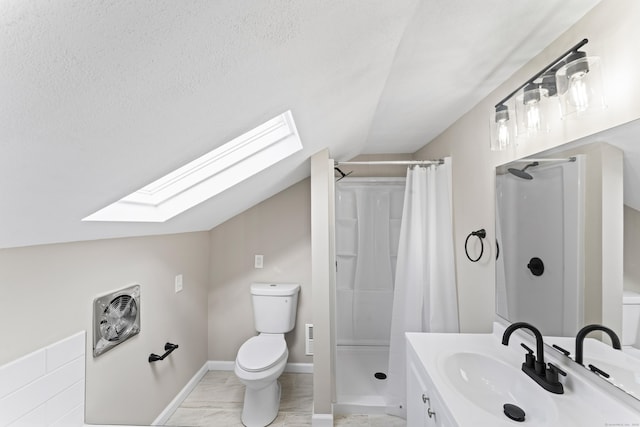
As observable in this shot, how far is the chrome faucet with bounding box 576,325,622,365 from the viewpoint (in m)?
0.89

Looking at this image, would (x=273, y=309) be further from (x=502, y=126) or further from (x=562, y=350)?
(x=502, y=126)

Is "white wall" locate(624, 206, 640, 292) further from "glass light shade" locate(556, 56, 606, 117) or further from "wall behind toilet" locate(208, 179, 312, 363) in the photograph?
"wall behind toilet" locate(208, 179, 312, 363)

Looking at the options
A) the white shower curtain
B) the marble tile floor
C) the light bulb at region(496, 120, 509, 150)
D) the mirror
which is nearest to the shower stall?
the mirror

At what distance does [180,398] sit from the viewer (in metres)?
2.15

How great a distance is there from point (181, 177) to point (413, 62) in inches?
55.0

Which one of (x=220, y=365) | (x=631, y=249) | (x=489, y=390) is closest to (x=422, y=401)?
(x=489, y=390)

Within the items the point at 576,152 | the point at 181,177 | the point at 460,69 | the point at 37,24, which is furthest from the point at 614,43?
the point at 181,177

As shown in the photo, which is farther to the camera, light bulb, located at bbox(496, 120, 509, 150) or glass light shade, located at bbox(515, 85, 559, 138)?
light bulb, located at bbox(496, 120, 509, 150)

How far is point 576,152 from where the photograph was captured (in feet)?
3.34

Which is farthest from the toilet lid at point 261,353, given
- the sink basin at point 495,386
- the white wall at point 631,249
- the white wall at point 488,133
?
the white wall at point 631,249

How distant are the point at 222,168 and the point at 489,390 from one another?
172 centimetres

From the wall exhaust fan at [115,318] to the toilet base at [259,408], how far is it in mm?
892

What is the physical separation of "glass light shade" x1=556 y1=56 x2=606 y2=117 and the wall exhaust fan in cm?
218

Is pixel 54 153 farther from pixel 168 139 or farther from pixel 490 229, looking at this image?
pixel 490 229
